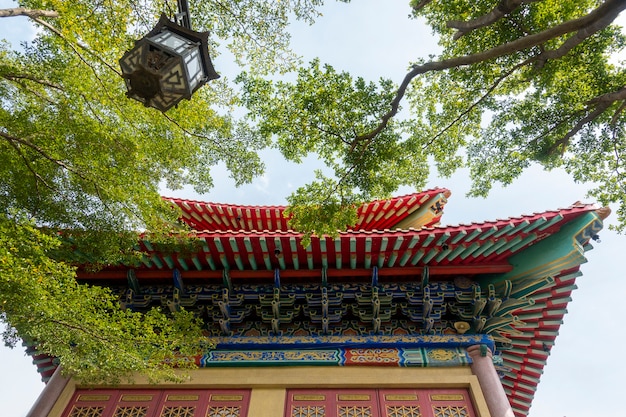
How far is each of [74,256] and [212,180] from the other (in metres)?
2.39

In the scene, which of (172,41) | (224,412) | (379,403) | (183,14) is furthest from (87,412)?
(183,14)

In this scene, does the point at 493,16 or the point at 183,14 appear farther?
the point at 493,16

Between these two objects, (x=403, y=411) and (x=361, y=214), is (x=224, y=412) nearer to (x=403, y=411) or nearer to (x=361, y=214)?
(x=403, y=411)

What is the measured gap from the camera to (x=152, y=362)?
13.0 feet

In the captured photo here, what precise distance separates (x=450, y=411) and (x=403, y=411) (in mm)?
525

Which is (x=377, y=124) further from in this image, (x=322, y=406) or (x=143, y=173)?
(x=322, y=406)

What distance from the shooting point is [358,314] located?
18.0 feet

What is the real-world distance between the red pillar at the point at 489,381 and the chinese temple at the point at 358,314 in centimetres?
1

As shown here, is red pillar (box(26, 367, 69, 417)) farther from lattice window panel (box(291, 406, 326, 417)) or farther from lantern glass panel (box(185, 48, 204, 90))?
lantern glass panel (box(185, 48, 204, 90))

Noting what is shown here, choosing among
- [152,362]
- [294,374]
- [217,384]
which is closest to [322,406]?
[294,374]

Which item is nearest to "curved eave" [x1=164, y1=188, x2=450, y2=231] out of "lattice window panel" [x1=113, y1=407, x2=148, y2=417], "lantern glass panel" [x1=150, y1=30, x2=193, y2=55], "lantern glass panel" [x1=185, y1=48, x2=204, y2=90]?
"lattice window panel" [x1=113, y1=407, x2=148, y2=417]

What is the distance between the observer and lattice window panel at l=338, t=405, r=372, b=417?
15.2 ft

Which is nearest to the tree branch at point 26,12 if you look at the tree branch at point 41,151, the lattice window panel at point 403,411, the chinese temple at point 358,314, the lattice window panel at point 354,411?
the tree branch at point 41,151

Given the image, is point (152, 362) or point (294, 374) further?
point (294, 374)
